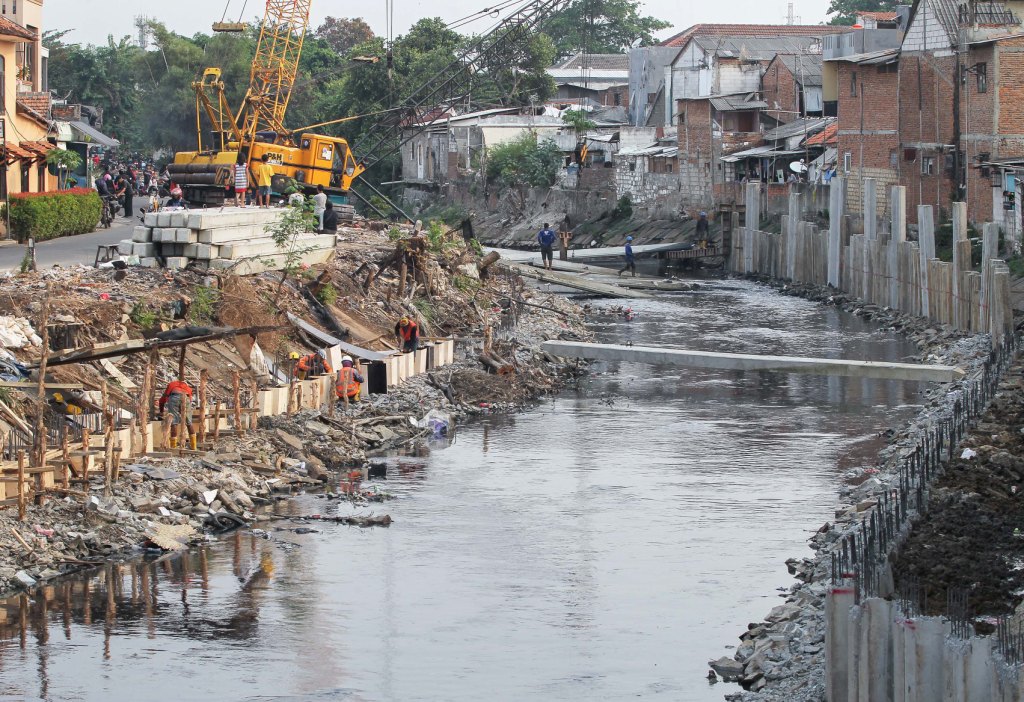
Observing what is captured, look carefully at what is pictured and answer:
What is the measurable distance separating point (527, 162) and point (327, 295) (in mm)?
51641

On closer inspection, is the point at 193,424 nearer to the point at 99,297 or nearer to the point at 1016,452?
the point at 99,297

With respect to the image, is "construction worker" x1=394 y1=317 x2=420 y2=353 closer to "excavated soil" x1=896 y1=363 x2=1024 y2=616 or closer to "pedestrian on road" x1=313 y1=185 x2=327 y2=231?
"pedestrian on road" x1=313 y1=185 x2=327 y2=231

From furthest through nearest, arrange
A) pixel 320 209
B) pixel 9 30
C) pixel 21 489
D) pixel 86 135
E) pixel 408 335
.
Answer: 1. pixel 86 135
2. pixel 320 209
3. pixel 9 30
4. pixel 408 335
5. pixel 21 489

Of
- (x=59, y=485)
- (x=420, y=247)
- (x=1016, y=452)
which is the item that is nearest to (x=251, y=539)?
(x=59, y=485)

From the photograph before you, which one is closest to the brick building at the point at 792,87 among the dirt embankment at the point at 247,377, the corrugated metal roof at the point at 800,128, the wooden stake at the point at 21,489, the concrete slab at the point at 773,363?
the corrugated metal roof at the point at 800,128

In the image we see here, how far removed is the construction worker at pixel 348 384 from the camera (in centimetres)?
2858

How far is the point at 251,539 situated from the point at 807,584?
7.44 metres

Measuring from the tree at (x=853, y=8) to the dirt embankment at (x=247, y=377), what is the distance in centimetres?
7797

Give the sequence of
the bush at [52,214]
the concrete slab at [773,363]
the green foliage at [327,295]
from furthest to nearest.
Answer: the bush at [52,214]
the green foliage at [327,295]
the concrete slab at [773,363]

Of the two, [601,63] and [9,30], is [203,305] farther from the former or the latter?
[601,63]

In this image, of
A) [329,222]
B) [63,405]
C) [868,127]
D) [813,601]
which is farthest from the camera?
[868,127]

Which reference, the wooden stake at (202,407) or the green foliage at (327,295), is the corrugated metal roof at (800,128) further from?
the wooden stake at (202,407)

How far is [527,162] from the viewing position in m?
85.2

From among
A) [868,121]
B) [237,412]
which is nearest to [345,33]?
[868,121]
